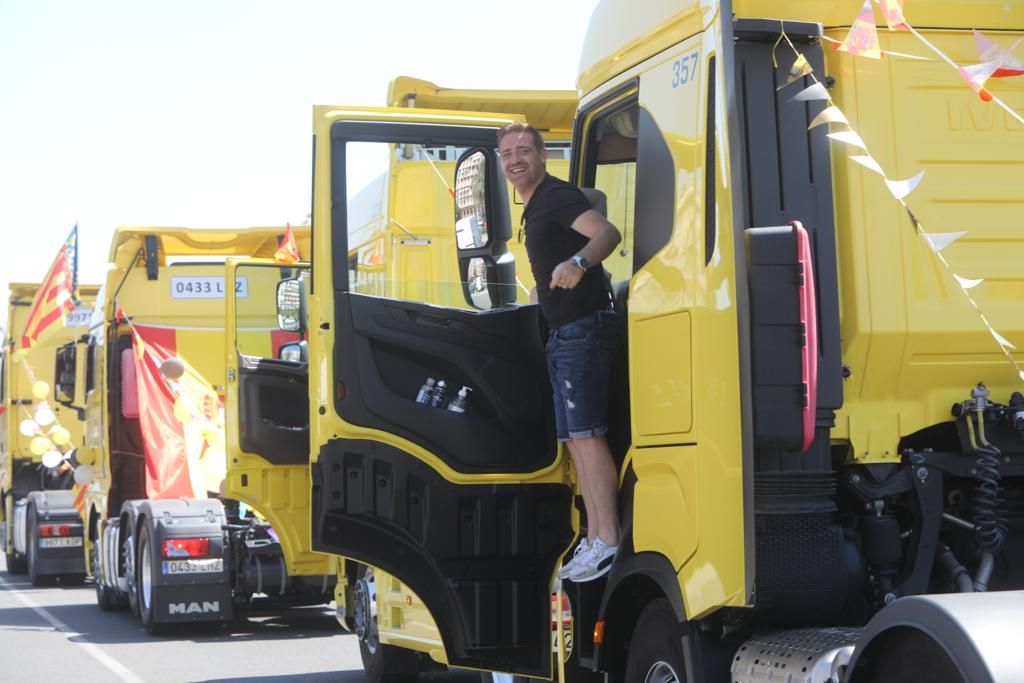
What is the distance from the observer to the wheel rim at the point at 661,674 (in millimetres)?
4824

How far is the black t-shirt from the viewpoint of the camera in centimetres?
561

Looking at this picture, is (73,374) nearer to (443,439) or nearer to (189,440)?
(189,440)

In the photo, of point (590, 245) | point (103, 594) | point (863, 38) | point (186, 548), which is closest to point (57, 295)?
point (103, 594)

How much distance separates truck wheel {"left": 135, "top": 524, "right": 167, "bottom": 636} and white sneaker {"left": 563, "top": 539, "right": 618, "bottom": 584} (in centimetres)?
826

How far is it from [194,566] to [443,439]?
7.31m

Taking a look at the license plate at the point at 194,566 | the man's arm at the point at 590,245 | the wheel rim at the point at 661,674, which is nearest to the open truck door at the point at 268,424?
the license plate at the point at 194,566

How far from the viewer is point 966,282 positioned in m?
4.43

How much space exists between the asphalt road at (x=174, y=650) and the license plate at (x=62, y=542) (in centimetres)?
Answer: 314

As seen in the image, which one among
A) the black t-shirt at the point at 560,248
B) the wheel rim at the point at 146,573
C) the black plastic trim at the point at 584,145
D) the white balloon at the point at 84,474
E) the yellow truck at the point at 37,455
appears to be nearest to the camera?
the black t-shirt at the point at 560,248

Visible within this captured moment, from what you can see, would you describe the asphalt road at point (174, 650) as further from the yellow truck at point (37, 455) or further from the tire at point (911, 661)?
the tire at point (911, 661)

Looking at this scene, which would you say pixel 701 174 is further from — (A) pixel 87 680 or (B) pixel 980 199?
(A) pixel 87 680

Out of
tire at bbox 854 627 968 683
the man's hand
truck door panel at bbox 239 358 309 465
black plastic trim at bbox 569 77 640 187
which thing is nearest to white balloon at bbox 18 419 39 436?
truck door panel at bbox 239 358 309 465

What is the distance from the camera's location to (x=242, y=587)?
13.1 m

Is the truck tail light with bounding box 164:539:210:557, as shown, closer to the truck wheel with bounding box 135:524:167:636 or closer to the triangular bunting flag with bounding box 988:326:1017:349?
the truck wheel with bounding box 135:524:167:636
